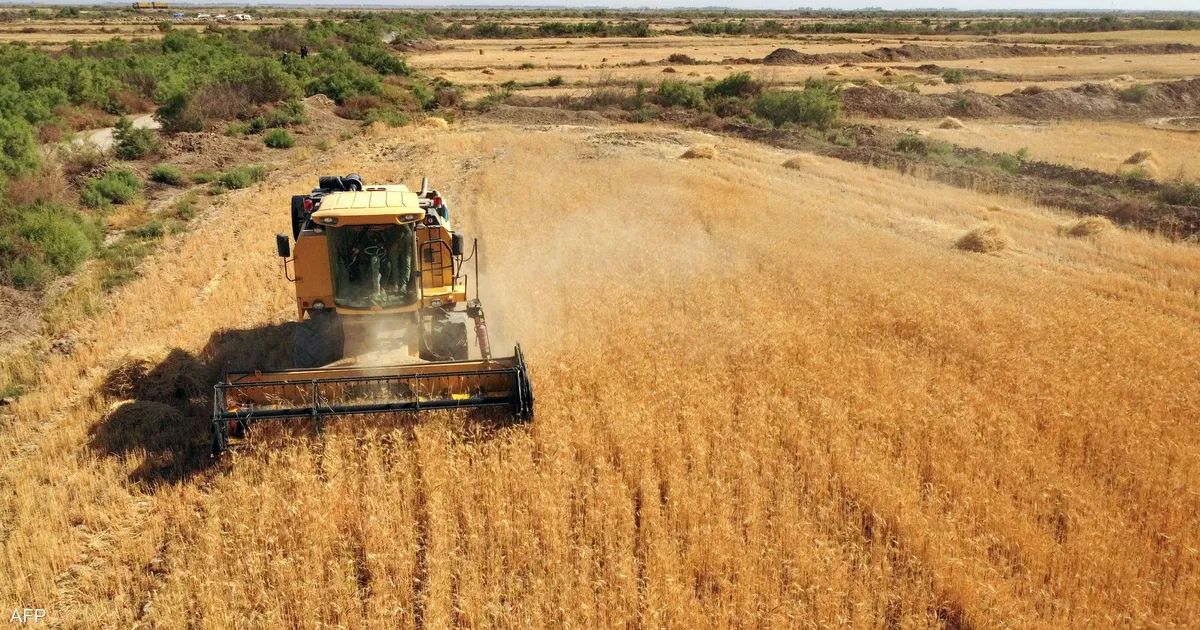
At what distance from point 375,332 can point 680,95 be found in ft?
106

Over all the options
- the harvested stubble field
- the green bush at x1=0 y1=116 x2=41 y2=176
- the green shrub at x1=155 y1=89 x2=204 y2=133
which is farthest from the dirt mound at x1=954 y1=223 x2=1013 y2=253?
the green shrub at x1=155 y1=89 x2=204 y2=133

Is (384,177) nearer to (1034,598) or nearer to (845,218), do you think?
(845,218)

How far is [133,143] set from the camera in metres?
23.7

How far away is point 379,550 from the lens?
629cm

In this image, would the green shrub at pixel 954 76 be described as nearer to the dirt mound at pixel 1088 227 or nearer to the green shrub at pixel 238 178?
the dirt mound at pixel 1088 227

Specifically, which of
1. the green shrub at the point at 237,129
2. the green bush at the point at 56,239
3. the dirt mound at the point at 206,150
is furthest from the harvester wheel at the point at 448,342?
the green shrub at the point at 237,129

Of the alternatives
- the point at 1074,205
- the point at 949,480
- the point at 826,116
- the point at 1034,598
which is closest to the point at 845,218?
the point at 1074,205

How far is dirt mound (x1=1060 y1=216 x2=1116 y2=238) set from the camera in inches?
658

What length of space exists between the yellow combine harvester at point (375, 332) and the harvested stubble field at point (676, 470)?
38 centimetres

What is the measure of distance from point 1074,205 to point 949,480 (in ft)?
53.6

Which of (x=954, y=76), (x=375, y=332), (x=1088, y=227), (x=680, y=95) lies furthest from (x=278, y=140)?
(x=954, y=76)

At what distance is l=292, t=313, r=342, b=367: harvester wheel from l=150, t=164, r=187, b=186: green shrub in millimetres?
15661

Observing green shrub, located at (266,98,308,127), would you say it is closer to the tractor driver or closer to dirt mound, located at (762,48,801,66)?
the tractor driver

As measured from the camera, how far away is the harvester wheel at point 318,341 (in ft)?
28.8
